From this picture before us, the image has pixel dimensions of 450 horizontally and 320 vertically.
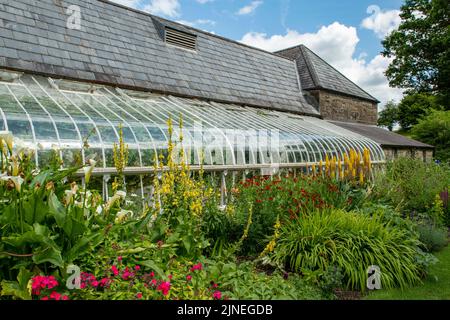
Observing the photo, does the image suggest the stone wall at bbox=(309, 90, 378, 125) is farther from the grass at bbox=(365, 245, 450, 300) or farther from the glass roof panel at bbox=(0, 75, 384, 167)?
the grass at bbox=(365, 245, 450, 300)

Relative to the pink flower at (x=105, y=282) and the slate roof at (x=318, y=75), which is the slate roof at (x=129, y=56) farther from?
the pink flower at (x=105, y=282)

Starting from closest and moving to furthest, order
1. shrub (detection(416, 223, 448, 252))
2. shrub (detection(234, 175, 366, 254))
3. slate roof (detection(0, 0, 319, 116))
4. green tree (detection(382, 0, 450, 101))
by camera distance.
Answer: shrub (detection(234, 175, 366, 254)) → shrub (detection(416, 223, 448, 252)) → slate roof (detection(0, 0, 319, 116)) → green tree (detection(382, 0, 450, 101))

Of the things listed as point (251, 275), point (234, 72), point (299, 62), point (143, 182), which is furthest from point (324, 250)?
point (299, 62)

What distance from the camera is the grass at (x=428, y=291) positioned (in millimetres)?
4695

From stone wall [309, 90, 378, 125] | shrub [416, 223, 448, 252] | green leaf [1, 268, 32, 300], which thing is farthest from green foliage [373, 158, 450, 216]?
stone wall [309, 90, 378, 125]

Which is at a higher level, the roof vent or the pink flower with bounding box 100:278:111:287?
the roof vent

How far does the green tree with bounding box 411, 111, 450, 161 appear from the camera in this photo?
2295 cm

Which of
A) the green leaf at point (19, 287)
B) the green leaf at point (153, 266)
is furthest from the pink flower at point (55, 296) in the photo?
the green leaf at point (153, 266)

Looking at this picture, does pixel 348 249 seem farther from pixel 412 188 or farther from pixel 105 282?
pixel 412 188

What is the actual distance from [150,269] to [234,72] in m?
13.9

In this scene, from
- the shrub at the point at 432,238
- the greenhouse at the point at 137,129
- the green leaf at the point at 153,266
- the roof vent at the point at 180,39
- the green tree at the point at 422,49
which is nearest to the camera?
the green leaf at the point at 153,266

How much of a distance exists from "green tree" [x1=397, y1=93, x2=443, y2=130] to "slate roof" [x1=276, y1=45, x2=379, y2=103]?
1892cm

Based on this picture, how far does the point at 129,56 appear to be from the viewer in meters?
12.5

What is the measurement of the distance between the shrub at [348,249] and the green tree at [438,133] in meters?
20.3
